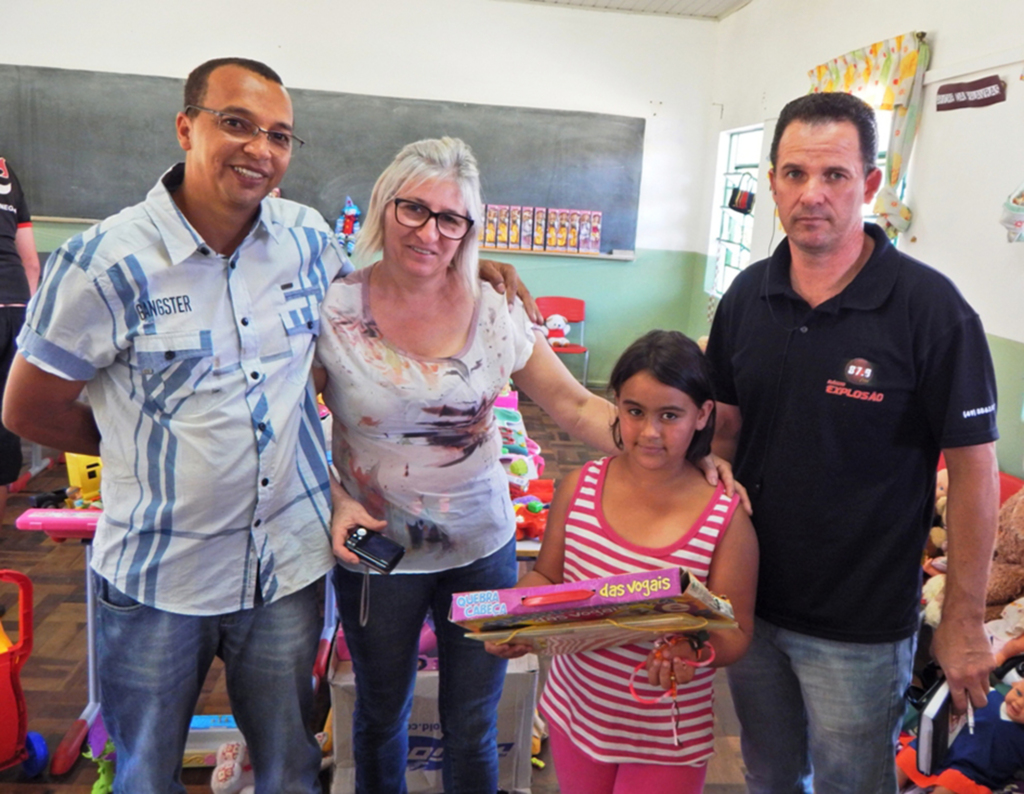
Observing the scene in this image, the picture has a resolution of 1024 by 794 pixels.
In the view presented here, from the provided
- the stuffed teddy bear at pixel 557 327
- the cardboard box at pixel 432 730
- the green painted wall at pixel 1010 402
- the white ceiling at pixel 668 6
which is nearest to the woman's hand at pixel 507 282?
the cardboard box at pixel 432 730

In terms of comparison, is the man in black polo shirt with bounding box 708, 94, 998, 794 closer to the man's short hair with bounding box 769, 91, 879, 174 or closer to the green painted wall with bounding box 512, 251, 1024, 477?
the man's short hair with bounding box 769, 91, 879, 174

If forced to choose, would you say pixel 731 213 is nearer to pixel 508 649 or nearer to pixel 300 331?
pixel 300 331

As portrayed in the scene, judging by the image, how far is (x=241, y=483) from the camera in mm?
1318

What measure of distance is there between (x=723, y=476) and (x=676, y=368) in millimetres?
219

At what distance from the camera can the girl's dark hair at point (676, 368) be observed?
138 cm

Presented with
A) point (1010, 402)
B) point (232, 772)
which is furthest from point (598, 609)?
point (1010, 402)

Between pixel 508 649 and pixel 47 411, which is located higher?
pixel 47 411

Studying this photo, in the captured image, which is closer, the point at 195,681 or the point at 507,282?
the point at 195,681

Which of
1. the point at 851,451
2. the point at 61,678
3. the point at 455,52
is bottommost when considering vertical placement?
the point at 61,678

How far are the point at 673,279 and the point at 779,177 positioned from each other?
5.94 metres

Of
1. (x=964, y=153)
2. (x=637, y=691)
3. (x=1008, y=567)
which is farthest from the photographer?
(x=964, y=153)

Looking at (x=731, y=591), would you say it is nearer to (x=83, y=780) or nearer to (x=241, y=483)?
(x=241, y=483)

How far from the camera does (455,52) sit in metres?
6.48

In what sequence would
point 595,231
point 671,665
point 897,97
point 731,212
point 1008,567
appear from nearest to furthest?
point 671,665, point 1008,567, point 897,97, point 731,212, point 595,231
